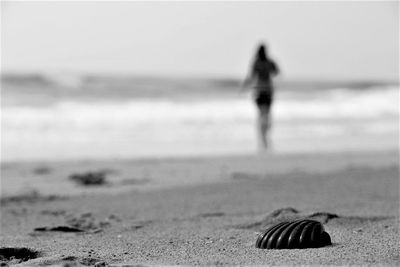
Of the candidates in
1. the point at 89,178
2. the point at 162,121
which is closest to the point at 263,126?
the point at 162,121

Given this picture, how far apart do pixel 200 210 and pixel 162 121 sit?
7940 mm

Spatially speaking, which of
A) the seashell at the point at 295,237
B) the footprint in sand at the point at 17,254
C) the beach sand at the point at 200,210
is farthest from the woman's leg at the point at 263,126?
the footprint in sand at the point at 17,254

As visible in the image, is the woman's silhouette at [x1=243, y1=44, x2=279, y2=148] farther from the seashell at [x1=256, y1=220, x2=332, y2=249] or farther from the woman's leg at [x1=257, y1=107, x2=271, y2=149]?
the seashell at [x1=256, y1=220, x2=332, y2=249]

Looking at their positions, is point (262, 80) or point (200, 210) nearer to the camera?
point (200, 210)

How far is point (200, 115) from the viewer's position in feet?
45.1

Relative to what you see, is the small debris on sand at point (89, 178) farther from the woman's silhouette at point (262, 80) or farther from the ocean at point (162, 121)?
the woman's silhouette at point (262, 80)

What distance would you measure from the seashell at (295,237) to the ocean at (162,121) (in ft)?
16.4

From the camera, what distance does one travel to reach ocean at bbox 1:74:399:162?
928 cm

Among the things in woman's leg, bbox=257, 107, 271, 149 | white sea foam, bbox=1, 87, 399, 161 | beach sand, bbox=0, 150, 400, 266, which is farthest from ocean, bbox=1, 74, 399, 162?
beach sand, bbox=0, 150, 400, 266

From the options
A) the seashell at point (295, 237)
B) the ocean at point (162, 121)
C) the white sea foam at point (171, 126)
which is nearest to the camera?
the seashell at point (295, 237)

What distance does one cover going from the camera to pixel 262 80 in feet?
32.9

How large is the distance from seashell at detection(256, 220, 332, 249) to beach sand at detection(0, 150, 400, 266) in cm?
5

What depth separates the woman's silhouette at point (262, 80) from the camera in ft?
32.8

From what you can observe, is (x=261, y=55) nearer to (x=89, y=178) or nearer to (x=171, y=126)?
(x=171, y=126)
